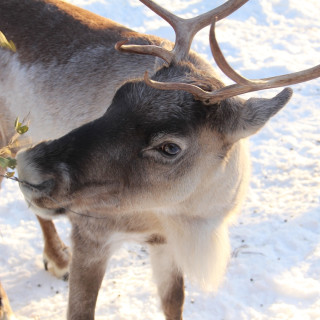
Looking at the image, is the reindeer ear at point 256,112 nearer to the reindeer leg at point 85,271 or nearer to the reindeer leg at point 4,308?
the reindeer leg at point 85,271

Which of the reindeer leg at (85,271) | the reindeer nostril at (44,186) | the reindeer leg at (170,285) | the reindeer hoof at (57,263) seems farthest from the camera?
the reindeer hoof at (57,263)

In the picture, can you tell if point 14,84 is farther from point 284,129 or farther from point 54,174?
point 284,129

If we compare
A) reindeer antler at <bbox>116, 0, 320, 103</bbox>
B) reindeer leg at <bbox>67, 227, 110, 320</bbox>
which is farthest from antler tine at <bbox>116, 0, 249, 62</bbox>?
reindeer leg at <bbox>67, 227, 110, 320</bbox>

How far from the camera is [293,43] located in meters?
8.06

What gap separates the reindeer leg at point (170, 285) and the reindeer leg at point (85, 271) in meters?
0.53

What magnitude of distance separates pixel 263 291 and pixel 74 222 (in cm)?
182

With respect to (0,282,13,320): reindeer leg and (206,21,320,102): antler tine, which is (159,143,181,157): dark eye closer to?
(206,21,320,102): antler tine

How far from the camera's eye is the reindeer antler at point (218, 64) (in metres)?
2.46

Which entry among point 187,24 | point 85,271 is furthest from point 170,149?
point 85,271

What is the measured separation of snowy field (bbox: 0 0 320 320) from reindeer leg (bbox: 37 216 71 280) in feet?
0.30

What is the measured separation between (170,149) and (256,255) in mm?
2269

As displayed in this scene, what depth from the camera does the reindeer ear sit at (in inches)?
104

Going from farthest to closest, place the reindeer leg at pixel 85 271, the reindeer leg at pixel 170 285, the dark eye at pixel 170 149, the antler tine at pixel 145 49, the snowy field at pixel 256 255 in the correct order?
1. the snowy field at pixel 256 255
2. the reindeer leg at pixel 170 285
3. the reindeer leg at pixel 85 271
4. the antler tine at pixel 145 49
5. the dark eye at pixel 170 149

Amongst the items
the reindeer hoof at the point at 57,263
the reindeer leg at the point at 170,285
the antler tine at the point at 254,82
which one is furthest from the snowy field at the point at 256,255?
the antler tine at the point at 254,82
